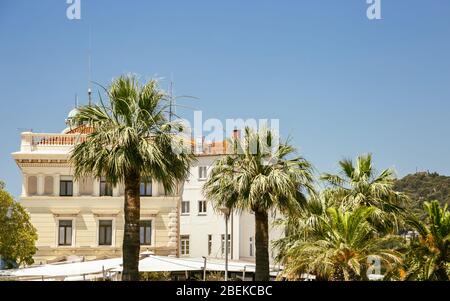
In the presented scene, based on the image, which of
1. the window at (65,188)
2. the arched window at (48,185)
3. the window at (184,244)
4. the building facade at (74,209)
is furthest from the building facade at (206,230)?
the arched window at (48,185)

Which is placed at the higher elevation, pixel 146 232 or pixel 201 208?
pixel 201 208

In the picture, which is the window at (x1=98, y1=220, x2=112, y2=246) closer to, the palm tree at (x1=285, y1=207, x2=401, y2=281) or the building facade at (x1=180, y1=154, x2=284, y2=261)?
the building facade at (x1=180, y1=154, x2=284, y2=261)

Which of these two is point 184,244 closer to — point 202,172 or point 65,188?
point 202,172

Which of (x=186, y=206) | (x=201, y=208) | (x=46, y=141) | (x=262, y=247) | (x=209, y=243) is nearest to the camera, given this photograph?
(x=262, y=247)

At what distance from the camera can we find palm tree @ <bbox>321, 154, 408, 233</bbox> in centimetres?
3338

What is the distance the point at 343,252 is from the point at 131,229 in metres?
6.23

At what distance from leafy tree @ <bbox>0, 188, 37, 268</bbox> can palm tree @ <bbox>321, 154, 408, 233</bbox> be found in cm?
2412

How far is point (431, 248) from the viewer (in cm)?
2422

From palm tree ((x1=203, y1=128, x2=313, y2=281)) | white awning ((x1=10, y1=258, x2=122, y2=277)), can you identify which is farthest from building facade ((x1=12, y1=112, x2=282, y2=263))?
palm tree ((x1=203, y1=128, x2=313, y2=281))

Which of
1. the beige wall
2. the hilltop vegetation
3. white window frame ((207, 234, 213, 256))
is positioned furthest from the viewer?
white window frame ((207, 234, 213, 256))

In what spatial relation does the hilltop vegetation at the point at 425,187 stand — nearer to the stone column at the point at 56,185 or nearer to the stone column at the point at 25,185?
the stone column at the point at 56,185

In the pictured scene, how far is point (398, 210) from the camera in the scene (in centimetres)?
3397

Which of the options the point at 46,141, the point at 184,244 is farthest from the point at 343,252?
Answer: the point at 184,244
